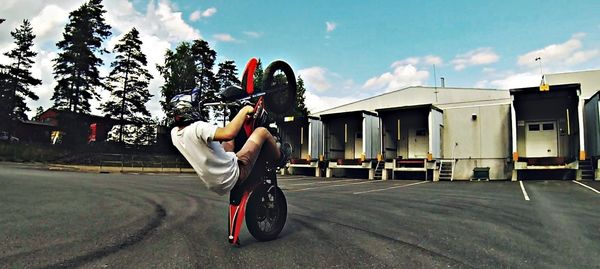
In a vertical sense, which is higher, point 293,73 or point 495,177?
point 293,73

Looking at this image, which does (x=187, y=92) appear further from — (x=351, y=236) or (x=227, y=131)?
(x=351, y=236)

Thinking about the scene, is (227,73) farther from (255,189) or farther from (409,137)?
(255,189)

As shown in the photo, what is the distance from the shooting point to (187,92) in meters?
3.79

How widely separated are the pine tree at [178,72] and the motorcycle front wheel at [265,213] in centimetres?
3338

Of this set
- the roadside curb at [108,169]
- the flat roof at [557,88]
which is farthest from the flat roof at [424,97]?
the roadside curb at [108,169]

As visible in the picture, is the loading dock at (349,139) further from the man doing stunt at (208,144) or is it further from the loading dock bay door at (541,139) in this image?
the man doing stunt at (208,144)

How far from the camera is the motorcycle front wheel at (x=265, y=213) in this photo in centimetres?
413

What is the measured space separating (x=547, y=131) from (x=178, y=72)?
3303 centimetres

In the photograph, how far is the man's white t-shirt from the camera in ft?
11.5

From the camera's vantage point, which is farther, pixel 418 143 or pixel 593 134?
pixel 418 143

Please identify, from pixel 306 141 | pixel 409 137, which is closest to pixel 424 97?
pixel 409 137

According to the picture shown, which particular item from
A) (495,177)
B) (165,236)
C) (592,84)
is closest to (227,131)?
(165,236)

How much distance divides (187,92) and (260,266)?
200 cm

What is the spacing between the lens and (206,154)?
352cm
